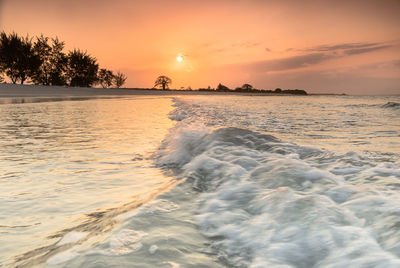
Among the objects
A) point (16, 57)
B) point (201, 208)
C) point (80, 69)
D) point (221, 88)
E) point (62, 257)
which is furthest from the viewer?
point (221, 88)

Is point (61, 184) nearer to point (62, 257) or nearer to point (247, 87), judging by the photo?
point (62, 257)

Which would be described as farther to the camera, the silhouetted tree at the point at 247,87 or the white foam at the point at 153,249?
the silhouetted tree at the point at 247,87

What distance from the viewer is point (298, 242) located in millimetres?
1721

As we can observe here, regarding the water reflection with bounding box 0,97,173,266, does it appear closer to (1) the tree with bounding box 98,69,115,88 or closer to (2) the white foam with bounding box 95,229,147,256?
(2) the white foam with bounding box 95,229,147,256

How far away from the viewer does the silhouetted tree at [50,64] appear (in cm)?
6138

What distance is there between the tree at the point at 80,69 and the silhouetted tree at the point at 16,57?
12.1 metres

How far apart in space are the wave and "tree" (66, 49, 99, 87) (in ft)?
232

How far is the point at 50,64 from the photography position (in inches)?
2506

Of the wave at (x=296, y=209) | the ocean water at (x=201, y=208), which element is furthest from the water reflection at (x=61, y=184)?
the wave at (x=296, y=209)

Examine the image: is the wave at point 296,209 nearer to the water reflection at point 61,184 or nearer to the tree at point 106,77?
the water reflection at point 61,184

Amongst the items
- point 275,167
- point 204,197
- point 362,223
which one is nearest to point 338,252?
point 362,223

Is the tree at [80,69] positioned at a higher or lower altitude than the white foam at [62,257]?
higher

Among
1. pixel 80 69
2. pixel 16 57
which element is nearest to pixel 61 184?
pixel 16 57

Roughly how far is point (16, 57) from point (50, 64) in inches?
525
